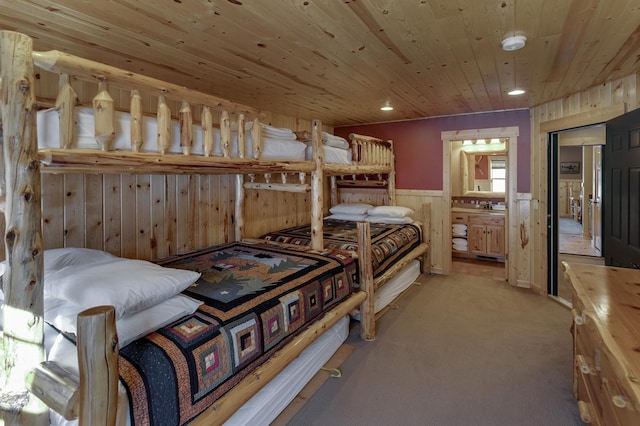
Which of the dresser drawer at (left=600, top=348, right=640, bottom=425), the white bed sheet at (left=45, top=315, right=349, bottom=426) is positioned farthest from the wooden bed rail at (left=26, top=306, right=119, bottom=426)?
the dresser drawer at (left=600, top=348, right=640, bottom=425)

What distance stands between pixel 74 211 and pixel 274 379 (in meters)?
1.82

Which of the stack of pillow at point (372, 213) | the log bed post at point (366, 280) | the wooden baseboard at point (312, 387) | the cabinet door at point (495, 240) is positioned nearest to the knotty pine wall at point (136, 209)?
the stack of pillow at point (372, 213)

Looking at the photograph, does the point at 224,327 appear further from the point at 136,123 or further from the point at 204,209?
the point at 204,209

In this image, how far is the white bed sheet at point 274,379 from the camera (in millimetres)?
1262

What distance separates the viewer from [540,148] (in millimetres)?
3938

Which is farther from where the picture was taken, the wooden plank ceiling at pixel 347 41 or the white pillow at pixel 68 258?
the white pillow at pixel 68 258

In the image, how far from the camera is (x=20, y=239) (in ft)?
3.92

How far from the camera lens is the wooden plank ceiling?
1.66m

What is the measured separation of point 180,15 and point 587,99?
11.5 ft

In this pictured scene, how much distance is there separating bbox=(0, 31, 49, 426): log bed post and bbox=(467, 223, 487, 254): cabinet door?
18.4 feet

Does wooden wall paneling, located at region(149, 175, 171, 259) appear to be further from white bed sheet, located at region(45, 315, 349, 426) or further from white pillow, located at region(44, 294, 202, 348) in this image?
white bed sheet, located at region(45, 315, 349, 426)

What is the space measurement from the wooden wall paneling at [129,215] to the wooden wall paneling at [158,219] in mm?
155

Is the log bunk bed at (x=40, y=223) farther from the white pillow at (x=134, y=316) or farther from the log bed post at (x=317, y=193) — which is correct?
the log bed post at (x=317, y=193)

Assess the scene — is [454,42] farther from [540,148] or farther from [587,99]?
[540,148]
